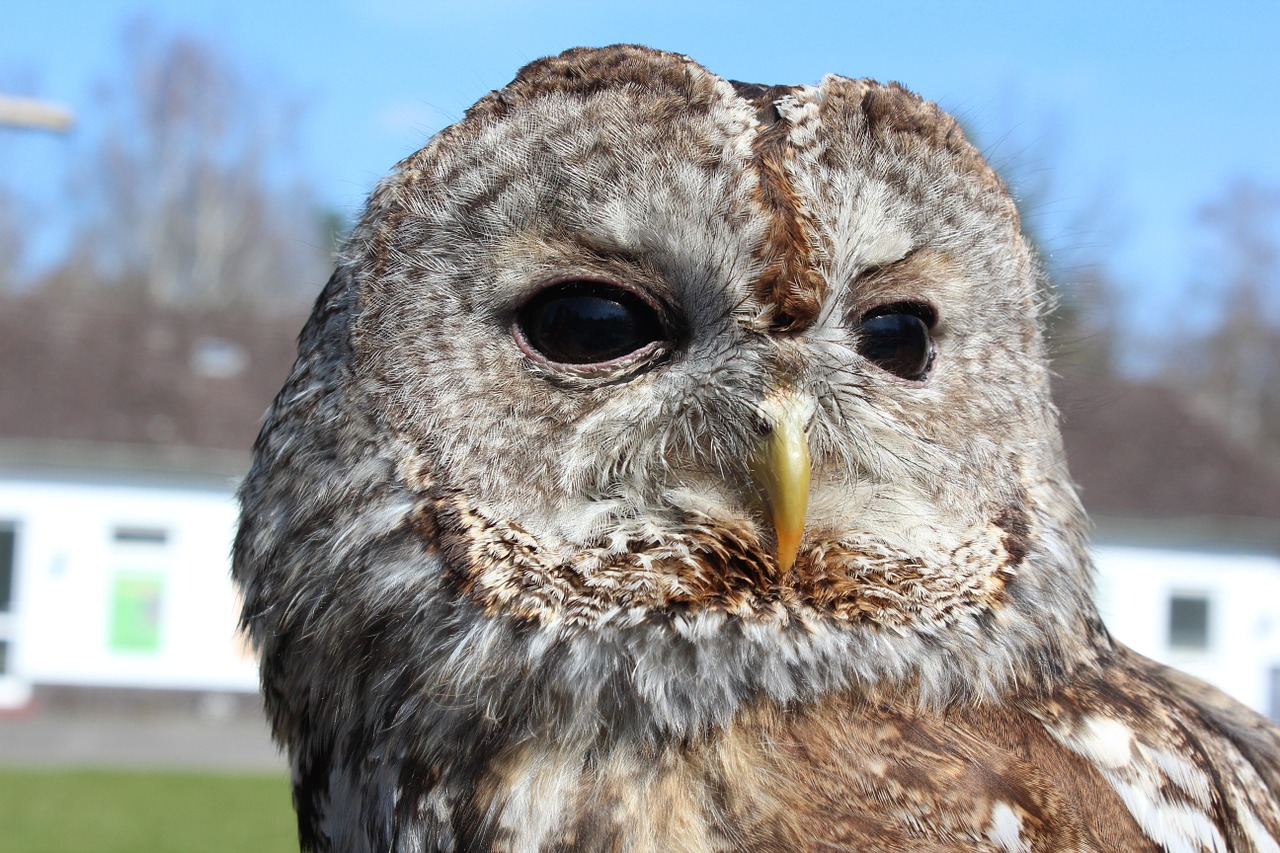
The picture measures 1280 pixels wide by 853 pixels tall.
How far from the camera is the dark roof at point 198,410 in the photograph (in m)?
18.6

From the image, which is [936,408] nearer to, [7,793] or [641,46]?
[641,46]

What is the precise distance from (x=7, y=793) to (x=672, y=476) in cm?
1091

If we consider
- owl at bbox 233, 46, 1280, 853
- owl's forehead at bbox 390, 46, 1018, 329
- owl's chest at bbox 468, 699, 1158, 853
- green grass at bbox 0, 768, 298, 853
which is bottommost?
green grass at bbox 0, 768, 298, 853

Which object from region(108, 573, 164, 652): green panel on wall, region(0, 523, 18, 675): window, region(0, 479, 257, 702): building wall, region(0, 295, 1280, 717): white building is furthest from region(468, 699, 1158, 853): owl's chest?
region(0, 523, 18, 675): window

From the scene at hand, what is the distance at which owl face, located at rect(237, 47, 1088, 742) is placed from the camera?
1.67 metres

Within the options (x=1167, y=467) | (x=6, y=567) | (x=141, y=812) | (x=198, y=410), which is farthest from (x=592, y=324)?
(x=1167, y=467)

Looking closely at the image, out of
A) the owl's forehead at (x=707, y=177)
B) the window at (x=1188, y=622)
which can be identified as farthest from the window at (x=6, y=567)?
the window at (x=1188, y=622)

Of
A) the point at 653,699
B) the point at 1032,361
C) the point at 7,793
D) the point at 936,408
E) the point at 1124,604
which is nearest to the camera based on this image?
the point at 653,699

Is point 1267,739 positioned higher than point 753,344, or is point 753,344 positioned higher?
point 753,344

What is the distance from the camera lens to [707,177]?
5.44 ft

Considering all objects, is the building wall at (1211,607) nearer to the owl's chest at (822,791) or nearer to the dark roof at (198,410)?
the dark roof at (198,410)

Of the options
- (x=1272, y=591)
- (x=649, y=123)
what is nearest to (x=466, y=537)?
(x=649, y=123)

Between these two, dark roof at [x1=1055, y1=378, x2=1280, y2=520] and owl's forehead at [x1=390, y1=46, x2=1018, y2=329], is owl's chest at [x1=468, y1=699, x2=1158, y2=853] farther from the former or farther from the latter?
dark roof at [x1=1055, y1=378, x2=1280, y2=520]

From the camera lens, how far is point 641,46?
5.99 ft
